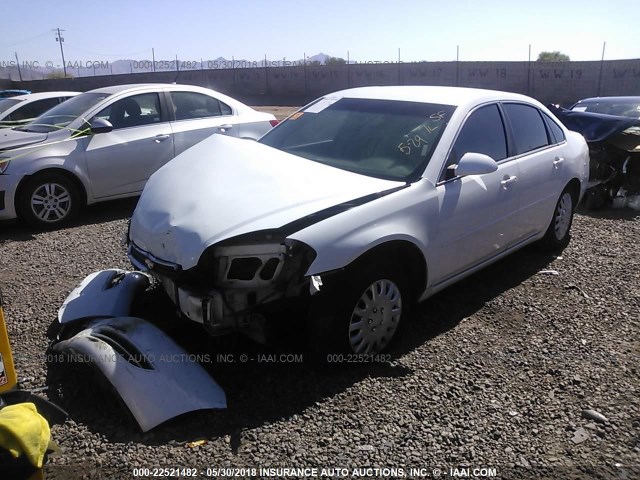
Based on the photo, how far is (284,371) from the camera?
11.5 ft

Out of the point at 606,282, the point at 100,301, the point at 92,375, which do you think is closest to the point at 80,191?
the point at 100,301

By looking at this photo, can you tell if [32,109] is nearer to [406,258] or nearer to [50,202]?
[50,202]

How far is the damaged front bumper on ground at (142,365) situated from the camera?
2914 millimetres

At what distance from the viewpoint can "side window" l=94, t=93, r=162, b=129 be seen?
7233mm

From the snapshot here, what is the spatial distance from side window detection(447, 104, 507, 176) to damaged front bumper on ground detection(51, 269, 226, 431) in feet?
7.34

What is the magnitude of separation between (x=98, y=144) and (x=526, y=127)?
4.99m

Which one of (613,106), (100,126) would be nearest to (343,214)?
(100,126)

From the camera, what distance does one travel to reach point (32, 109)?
9.74m

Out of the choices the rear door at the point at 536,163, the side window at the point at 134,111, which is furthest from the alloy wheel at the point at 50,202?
the rear door at the point at 536,163

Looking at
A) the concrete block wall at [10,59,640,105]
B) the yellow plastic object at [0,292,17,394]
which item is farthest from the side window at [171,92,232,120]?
the concrete block wall at [10,59,640,105]

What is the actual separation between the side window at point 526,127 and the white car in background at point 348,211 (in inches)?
0.8

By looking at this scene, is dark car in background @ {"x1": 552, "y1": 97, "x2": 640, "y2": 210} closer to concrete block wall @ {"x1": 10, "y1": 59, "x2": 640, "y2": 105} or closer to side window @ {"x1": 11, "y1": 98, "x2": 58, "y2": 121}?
side window @ {"x1": 11, "y1": 98, "x2": 58, "y2": 121}

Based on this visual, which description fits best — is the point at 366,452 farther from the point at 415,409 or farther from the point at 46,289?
the point at 46,289

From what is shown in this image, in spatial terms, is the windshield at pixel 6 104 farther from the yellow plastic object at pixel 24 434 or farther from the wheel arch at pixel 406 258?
the yellow plastic object at pixel 24 434
